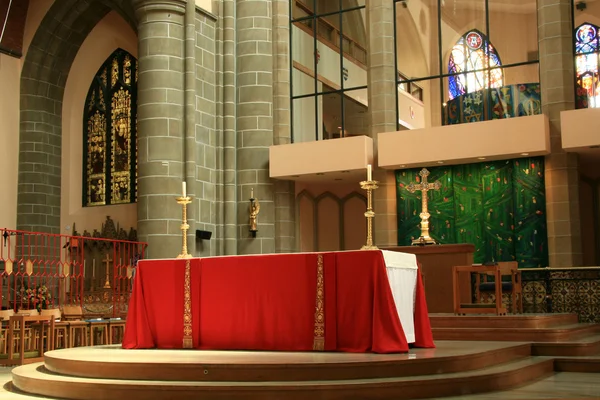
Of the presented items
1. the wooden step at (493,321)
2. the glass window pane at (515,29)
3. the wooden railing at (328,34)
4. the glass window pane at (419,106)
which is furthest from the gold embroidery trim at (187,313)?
the glass window pane at (515,29)

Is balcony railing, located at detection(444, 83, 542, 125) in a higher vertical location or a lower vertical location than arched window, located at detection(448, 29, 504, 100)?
lower

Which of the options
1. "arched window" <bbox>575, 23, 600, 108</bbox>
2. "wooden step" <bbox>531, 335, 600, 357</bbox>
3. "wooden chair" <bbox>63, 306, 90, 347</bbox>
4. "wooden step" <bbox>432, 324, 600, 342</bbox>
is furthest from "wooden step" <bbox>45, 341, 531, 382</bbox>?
"arched window" <bbox>575, 23, 600, 108</bbox>

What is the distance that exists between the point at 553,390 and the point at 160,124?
32.6 feet

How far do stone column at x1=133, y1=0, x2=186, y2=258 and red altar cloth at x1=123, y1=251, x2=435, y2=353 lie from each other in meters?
6.27

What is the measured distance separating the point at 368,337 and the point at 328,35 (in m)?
12.2

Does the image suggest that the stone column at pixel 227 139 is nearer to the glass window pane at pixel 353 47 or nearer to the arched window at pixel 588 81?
the glass window pane at pixel 353 47

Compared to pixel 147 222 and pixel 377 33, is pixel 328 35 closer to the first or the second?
pixel 377 33

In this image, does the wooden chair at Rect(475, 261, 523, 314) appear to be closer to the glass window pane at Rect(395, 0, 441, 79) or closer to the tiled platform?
the tiled platform

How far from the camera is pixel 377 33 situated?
1658 centimetres

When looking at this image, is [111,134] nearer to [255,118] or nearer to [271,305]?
[255,118]

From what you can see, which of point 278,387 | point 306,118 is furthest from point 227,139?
point 278,387

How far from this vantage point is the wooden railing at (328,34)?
18.1 m

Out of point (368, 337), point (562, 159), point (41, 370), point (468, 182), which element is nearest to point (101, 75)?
point (468, 182)

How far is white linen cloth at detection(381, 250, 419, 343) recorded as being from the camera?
8.00 m
